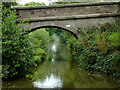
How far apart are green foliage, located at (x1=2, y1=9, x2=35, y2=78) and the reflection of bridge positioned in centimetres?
463

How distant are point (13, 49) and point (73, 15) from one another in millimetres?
5772

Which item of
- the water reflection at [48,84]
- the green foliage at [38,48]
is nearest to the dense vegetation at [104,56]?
the water reflection at [48,84]

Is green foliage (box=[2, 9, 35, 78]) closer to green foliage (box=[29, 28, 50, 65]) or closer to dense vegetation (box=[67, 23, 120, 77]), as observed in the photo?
green foliage (box=[29, 28, 50, 65])

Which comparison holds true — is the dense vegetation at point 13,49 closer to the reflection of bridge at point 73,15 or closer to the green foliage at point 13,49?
the green foliage at point 13,49

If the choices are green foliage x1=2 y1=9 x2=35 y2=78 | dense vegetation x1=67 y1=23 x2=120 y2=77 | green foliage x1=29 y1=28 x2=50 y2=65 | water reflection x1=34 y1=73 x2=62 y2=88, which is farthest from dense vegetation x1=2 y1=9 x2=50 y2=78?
dense vegetation x1=67 y1=23 x2=120 y2=77

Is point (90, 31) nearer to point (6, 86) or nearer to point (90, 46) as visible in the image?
point (90, 46)

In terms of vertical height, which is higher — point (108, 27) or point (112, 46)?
point (108, 27)

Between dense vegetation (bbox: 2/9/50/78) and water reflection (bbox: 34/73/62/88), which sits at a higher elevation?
dense vegetation (bbox: 2/9/50/78)

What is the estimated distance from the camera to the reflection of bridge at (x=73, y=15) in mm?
10625

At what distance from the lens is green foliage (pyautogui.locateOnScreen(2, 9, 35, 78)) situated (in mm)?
5738

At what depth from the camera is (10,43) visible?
5723mm

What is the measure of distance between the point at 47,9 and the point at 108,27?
390 cm

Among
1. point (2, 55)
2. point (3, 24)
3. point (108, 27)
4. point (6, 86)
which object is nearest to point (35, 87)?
point (6, 86)

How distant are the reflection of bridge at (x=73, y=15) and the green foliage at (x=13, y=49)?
15.2ft
